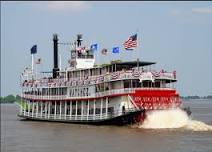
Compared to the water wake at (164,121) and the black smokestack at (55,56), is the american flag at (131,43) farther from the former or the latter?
the black smokestack at (55,56)

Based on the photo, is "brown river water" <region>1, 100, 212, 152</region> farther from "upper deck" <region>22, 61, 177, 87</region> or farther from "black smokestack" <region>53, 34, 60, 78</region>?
"black smokestack" <region>53, 34, 60, 78</region>

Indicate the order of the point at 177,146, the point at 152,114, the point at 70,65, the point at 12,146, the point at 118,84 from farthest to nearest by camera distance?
the point at 70,65, the point at 118,84, the point at 152,114, the point at 12,146, the point at 177,146

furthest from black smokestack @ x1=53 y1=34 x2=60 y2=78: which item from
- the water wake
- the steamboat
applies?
the water wake

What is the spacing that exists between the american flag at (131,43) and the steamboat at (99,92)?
1772mm

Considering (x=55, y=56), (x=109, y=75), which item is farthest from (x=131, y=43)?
(x=55, y=56)

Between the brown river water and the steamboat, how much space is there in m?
1.35

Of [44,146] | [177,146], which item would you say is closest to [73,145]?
[44,146]

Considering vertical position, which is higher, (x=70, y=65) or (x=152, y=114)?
(x=70, y=65)

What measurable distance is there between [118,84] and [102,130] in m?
4.88

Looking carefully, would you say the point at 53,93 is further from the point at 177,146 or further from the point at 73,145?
the point at 177,146

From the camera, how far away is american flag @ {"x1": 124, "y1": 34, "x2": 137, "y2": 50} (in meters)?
47.2

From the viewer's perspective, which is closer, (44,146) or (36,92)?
(44,146)

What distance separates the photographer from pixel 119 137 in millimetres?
40156

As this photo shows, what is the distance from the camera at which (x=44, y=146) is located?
36.6m
